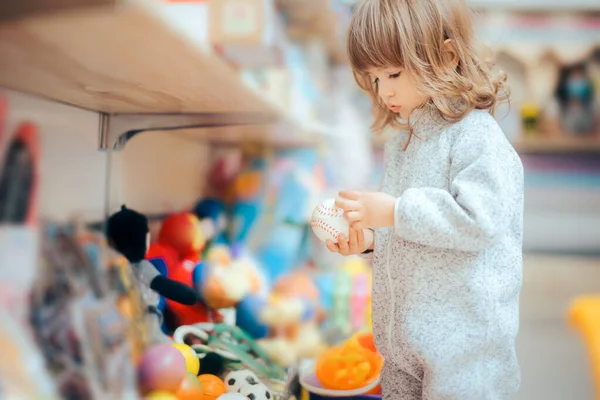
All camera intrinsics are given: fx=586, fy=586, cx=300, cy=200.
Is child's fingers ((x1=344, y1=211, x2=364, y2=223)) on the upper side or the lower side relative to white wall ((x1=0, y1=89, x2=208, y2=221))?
lower

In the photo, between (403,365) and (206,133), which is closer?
(403,365)

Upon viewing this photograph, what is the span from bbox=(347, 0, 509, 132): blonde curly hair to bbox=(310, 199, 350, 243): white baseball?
182mm

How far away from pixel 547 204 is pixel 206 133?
2.68 meters

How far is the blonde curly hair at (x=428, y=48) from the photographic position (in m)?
0.71

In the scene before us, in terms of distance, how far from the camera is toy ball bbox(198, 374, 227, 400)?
Result: 763 mm

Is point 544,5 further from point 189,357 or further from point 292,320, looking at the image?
point 189,357

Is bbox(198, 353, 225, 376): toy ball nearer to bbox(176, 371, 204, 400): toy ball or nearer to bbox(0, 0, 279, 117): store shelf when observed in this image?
bbox(176, 371, 204, 400): toy ball

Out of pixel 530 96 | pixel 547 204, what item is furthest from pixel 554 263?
pixel 530 96

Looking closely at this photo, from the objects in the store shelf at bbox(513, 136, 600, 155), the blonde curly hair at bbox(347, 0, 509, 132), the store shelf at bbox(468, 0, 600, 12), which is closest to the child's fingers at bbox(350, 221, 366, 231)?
the blonde curly hair at bbox(347, 0, 509, 132)

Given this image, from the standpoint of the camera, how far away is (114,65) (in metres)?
0.56

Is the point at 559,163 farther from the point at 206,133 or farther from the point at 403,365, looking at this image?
the point at 403,365

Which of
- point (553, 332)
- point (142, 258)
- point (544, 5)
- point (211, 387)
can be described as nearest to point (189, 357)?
point (211, 387)

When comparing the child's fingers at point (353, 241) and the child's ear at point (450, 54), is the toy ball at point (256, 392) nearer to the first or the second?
the child's fingers at point (353, 241)

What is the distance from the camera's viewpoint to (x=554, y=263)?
3178 mm
